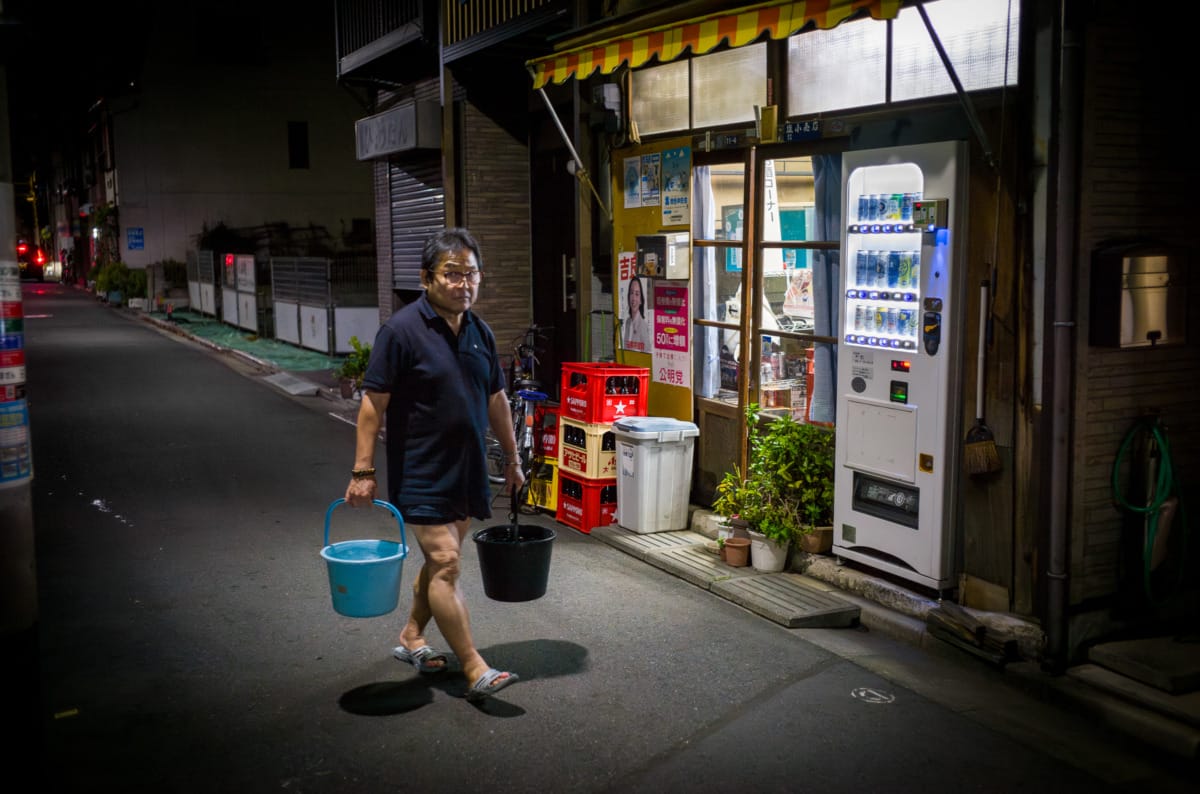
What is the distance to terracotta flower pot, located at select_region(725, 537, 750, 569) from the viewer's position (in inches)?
309

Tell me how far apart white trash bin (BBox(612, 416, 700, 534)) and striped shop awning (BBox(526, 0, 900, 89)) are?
279 cm

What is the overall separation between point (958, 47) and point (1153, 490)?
110 inches

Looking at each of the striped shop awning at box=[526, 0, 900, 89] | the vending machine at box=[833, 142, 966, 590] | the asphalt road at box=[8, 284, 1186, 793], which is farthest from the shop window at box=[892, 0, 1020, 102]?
the asphalt road at box=[8, 284, 1186, 793]

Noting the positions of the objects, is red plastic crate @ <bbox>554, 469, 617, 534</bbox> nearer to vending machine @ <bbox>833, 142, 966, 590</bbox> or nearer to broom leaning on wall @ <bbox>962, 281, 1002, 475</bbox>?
vending machine @ <bbox>833, 142, 966, 590</bbox>

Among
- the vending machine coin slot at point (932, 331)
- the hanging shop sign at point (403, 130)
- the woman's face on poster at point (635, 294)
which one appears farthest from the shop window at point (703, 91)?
the hanging shop sign at point (403, 130)

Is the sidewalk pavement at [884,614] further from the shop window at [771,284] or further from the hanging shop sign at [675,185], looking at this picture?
the hanging shop sign at [675,185]

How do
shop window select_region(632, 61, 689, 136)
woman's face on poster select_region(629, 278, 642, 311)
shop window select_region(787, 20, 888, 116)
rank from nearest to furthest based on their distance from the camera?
shop window select_region(787, 20, 888, 116) → shop window select_region(632, 61, 689, 136) → woman's face on poster select_region(629, 278, 642, 311)

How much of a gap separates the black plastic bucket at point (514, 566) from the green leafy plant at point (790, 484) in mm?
2278

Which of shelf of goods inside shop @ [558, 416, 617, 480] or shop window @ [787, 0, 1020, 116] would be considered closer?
→ shop window @ [787, 0, 1020, 116]

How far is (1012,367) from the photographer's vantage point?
241 inches

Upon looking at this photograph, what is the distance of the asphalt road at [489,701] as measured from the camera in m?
4.78

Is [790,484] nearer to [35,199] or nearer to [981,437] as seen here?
[981,437]

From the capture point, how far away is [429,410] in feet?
17.7

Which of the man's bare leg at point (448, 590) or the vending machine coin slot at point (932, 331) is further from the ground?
the vending machine coin slot at point (932, 331)
